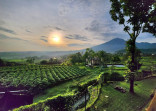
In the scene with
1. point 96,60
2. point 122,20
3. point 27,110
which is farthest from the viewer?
point 96,60

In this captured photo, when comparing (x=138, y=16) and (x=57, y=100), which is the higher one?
(x=138, y=16)

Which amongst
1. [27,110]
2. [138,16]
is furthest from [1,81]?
[138,16]

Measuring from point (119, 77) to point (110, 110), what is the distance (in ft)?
31.1

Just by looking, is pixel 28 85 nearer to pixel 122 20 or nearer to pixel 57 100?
pixel 57 100

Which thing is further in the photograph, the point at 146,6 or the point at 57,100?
the point at 146,6

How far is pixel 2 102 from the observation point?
18.9 feet

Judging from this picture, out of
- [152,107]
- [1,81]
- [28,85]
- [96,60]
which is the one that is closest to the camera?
[152,107]

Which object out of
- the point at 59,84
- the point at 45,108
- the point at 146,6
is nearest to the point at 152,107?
the point at 45,108

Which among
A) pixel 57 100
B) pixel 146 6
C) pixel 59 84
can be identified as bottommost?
pixel 59 84

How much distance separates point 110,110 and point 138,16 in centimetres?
772

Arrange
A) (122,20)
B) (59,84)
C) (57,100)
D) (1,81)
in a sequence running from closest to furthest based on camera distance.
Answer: (57,100)
(122,20)
(1,81)
(59,84)

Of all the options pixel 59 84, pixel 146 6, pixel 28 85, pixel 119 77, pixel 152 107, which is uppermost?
pixel 146 6

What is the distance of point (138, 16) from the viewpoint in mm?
7188

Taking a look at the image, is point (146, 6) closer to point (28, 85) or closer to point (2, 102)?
point (2, 102)
